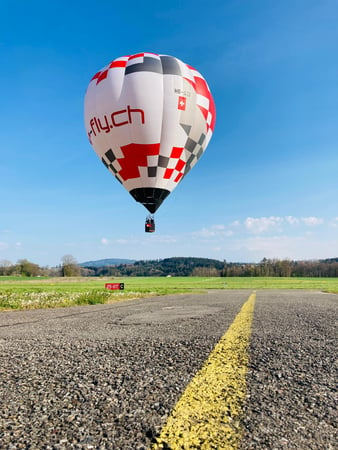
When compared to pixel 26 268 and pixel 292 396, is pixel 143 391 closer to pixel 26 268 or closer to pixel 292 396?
pixel 292 396

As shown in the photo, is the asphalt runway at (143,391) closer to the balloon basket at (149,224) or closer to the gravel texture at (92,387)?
the gravel texture at (92,387)

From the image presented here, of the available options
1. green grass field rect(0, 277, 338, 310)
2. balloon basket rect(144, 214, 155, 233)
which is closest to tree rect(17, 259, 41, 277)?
green grass field rect(0, 277, 338, 310)

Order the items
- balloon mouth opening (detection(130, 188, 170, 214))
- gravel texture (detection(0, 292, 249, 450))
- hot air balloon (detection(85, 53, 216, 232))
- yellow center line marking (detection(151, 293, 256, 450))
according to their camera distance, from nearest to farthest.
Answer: yellow center line marking (detection(151, 293, 256, 450)) < gravel texture (detection(0, 292, 249, 450)) < hot air balloon (detection(85, 53, 216, 232)) < balloon mouth opening (detection(130, 188, 170, 214))

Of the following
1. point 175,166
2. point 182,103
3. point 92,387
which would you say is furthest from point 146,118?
point 92,387

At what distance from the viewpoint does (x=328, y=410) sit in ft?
5.71

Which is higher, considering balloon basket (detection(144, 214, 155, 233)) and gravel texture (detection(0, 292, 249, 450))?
balloon basket (detection(144, 214, 155, 233))

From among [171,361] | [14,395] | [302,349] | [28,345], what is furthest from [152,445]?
[28,345]

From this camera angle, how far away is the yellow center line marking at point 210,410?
137cm

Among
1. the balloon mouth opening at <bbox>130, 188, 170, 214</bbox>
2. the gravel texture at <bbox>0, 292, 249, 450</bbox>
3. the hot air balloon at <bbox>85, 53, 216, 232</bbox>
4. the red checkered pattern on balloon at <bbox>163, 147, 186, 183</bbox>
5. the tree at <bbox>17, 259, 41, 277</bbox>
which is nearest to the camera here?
the gravel texture at <bbox>0, 292, 249, 450</bbox>

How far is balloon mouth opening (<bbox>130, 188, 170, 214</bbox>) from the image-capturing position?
15.4m

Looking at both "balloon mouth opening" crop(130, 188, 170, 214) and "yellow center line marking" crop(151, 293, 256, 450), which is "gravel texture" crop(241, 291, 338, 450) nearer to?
"yellow center line marking" crop(151, 293, 256, 450)

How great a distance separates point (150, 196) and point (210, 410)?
14.1 m

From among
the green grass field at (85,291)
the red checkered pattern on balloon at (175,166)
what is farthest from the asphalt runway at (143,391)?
the red checkered pattern on balloon at (175,166)

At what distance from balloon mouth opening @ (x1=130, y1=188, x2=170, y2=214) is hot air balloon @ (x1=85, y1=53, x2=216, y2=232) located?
0.05m
